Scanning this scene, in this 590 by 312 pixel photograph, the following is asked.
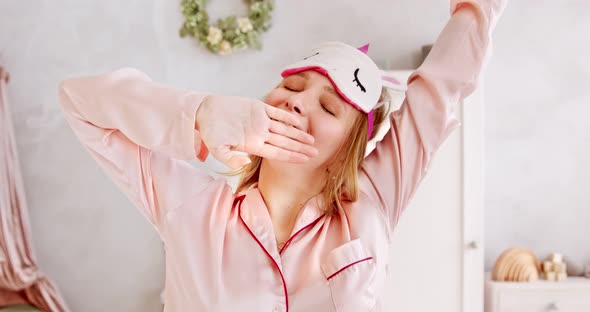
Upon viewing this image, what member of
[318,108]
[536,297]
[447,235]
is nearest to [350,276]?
[318,108]

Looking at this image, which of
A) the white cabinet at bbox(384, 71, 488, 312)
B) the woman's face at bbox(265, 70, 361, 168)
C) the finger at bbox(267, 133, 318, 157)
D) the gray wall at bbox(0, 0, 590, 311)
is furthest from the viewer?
the gray wall at bbox(0, 0, 590, 311)

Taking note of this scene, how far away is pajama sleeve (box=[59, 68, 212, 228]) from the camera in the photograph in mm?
1286

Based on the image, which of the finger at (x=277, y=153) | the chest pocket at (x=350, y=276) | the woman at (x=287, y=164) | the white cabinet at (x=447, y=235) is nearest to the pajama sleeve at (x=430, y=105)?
the woman at (x=287, y=164)

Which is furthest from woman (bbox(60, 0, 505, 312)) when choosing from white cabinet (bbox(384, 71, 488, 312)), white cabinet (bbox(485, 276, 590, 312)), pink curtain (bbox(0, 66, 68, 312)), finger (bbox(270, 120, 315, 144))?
pink curtain (bbox(0, 66, 68, 312))

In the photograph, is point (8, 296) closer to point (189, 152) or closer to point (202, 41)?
point (202, 41)

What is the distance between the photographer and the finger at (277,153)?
4.06 feet

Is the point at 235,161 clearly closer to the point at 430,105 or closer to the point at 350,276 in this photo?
the point at 350,276

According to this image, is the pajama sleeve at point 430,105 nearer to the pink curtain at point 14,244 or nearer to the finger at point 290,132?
the finger at point 290,132

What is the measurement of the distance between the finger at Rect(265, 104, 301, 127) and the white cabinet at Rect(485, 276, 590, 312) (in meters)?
2.42

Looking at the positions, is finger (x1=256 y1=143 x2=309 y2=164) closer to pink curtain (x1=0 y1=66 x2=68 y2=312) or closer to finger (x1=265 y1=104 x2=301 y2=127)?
finger (x1=265 y1=104 x2=301 y2=127)

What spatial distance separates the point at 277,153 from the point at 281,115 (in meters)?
0.06

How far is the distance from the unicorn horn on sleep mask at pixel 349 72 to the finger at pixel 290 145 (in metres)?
0.16

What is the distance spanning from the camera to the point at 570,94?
3.88m

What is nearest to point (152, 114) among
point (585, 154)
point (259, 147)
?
point (259, 147)
